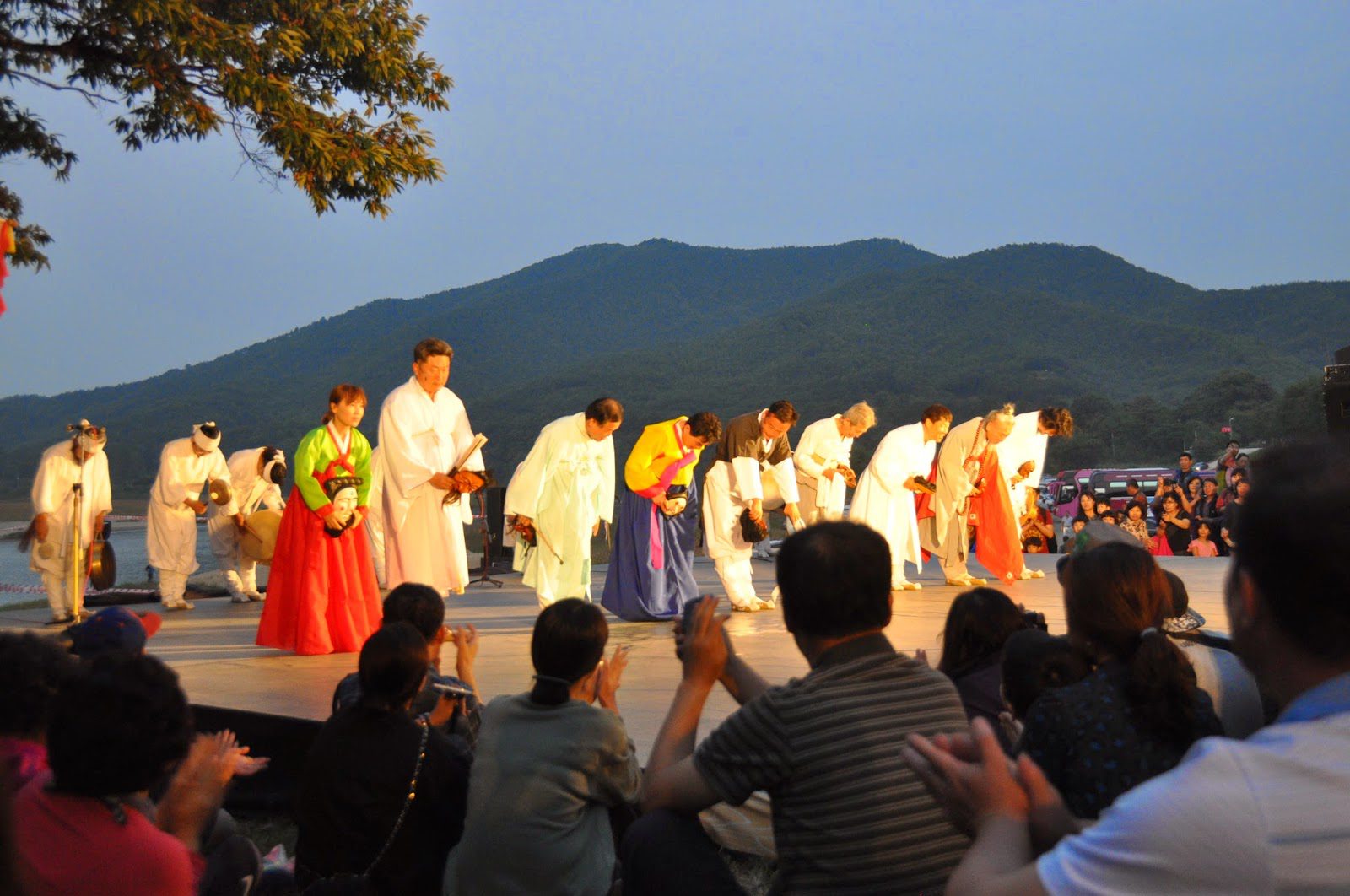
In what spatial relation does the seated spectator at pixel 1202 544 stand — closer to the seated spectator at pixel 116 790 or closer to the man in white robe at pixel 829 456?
the man in white robe at pixel 829 456

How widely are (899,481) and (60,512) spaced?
750 centimetres

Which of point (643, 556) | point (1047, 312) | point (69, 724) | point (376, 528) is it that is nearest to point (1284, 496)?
point (69, 724)

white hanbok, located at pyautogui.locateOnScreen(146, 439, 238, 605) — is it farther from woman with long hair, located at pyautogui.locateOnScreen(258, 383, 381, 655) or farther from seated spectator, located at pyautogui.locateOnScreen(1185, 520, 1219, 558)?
seated spectator, located at pyautogui.locateOnScreen(1185, 520, 1219, 558)

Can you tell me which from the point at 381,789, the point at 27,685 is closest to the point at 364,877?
the point at 381,789

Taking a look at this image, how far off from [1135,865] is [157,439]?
95.0 metres

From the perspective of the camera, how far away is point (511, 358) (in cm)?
13175

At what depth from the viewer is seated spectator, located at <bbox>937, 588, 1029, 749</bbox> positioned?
3254 millimetres

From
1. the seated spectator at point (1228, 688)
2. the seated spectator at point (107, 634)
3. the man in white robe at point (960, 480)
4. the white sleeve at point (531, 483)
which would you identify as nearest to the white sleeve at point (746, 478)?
the white sleeve at point (531, 483)

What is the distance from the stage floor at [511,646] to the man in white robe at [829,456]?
1090 mm

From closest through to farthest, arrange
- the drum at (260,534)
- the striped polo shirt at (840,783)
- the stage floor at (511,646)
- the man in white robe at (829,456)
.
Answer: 1. the striped polo shirt at (840,783)
2. the stage floor at (511,646)
3. the man in white robe at (829,456)
4. the drum at (260,534)

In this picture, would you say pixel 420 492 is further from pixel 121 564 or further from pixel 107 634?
pixel 121 564

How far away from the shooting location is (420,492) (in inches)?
338

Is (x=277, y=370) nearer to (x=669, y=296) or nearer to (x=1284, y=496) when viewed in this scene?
(x=669, y=296)

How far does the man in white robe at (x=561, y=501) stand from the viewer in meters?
9.02
